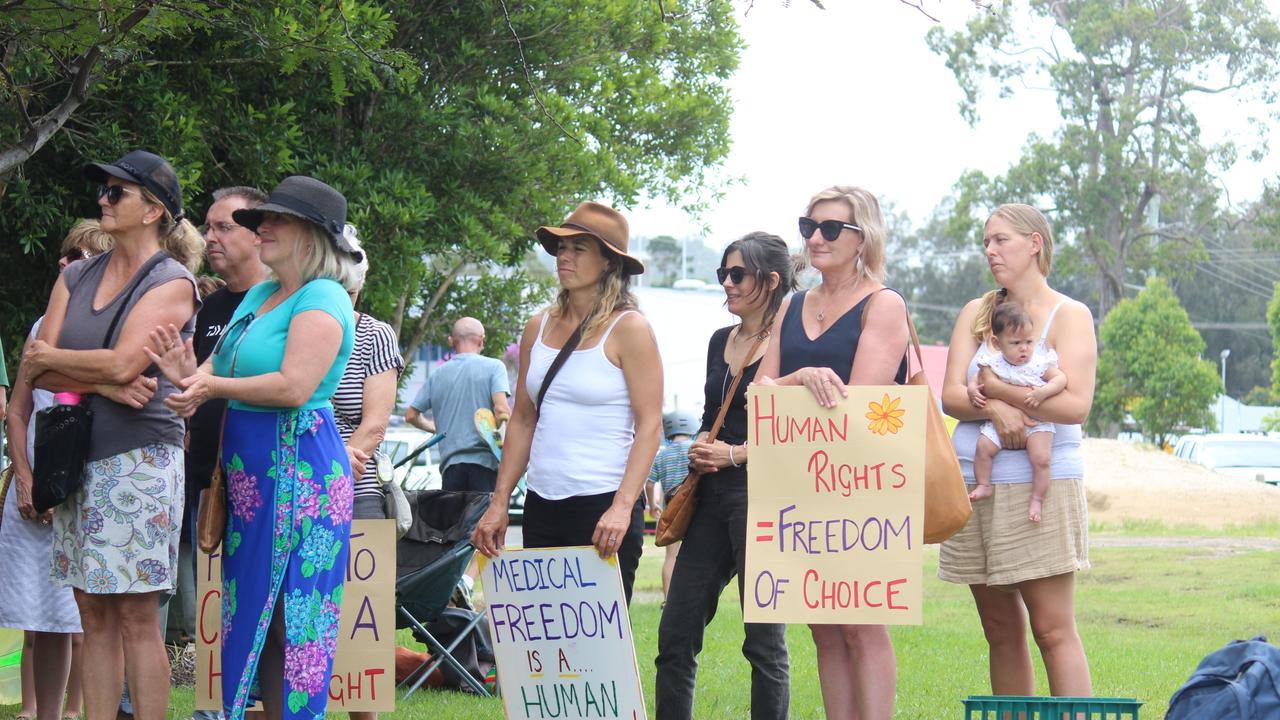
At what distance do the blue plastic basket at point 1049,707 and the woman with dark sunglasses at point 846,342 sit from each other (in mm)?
468

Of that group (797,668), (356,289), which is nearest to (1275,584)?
(797,668)

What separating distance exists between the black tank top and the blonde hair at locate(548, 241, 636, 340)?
67 cm

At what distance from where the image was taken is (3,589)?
554 cm

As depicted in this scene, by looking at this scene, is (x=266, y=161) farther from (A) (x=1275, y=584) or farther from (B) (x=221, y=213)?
(A) (x=1275, y=584)

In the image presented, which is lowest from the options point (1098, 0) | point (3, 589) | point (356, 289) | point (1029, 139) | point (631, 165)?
point (3, 589)

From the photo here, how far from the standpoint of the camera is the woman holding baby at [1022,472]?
479cm

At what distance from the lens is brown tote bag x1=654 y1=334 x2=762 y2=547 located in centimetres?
Result: 504

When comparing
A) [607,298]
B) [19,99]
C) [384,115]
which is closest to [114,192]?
[19,99]

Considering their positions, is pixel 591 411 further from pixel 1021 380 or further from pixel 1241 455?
pixel 1241 455

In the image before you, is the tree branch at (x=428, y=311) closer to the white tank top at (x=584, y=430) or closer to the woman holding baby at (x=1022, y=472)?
the white tank top at (x=584, y=430)

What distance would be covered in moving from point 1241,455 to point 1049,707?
2956cm

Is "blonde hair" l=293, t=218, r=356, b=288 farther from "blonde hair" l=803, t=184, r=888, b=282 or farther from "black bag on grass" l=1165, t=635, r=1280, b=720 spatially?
"black bag on grass" l=1165, t=635, r=1280, b=720

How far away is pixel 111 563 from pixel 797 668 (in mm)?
4749

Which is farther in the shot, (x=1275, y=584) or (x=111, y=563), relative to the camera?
(x=1275, y=584)
